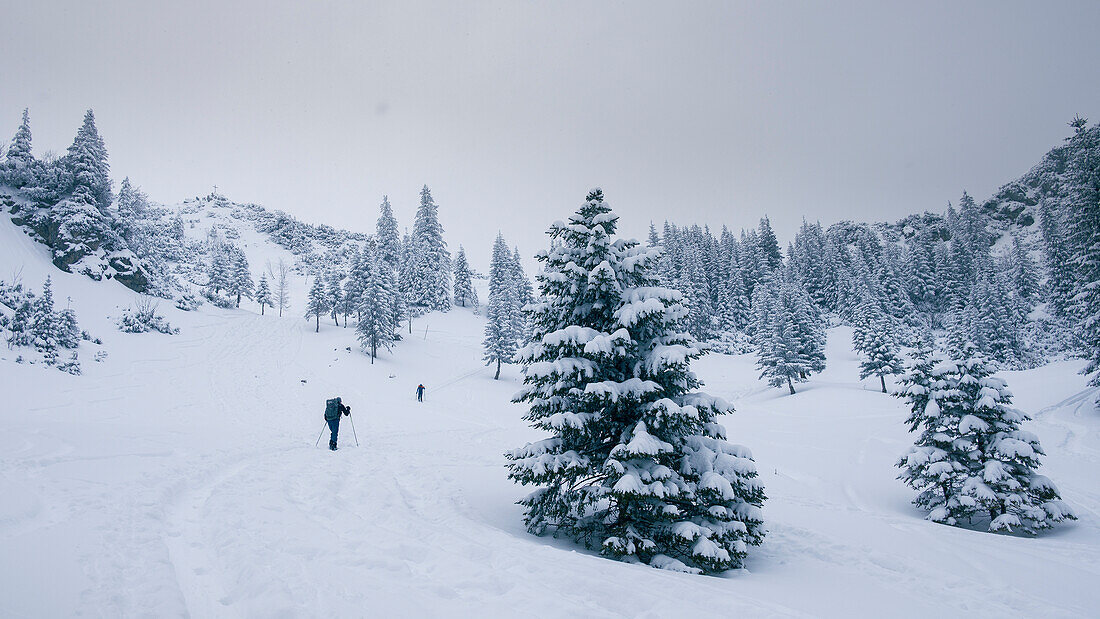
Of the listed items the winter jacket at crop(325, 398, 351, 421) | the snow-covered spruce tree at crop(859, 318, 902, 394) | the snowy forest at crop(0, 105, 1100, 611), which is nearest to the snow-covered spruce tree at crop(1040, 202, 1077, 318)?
the snowy forest at crop(0, 105, 1100, 611)

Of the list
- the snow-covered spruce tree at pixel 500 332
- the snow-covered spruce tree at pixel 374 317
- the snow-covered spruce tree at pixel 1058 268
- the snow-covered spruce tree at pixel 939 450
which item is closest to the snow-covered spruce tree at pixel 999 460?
the snow-covered spruce tree at pixel 939 450

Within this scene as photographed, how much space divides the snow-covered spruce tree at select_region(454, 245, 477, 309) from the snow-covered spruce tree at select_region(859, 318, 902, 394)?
60.2m

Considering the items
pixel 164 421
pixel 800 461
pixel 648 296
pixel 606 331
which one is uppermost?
pixel 648 296

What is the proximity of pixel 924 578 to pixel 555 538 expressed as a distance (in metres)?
6.01

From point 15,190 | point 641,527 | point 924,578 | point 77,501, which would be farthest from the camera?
point 15,190

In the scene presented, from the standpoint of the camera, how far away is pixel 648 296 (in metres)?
8.36

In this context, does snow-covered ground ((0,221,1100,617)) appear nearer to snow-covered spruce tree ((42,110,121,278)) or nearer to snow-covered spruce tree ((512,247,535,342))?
snow-covered spruce tree ((42,110,121,278))

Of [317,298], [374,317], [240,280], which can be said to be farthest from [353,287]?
[240,280]

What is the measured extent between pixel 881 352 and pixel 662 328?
151ft

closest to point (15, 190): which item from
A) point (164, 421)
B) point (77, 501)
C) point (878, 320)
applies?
point (164, 421)

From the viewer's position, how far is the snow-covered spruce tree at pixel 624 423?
7492mm

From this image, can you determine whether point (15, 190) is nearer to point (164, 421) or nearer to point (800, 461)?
point (164, 421)

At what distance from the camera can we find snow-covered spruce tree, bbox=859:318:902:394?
43375 millimetres

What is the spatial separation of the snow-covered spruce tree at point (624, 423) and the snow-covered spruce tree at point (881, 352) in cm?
4449
